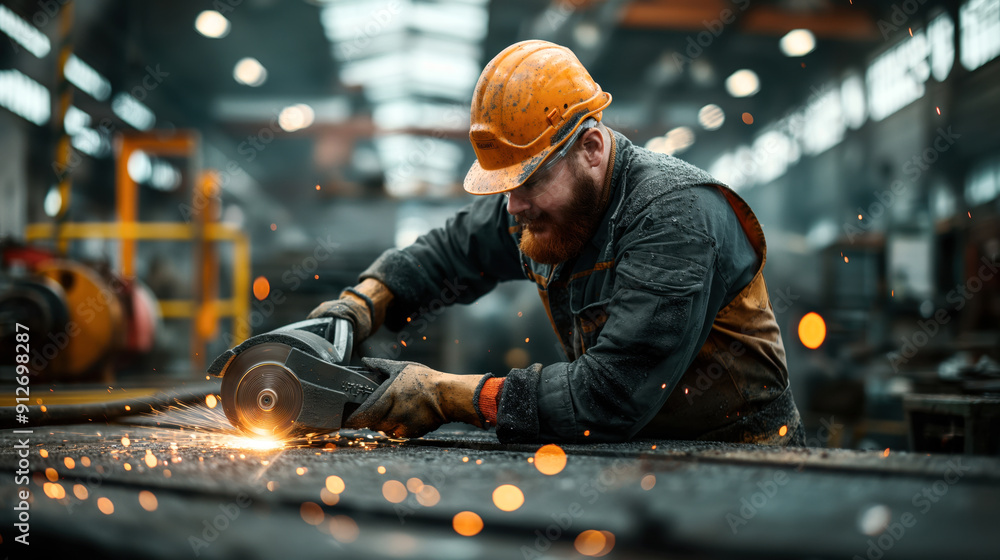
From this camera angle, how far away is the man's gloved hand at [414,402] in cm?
161

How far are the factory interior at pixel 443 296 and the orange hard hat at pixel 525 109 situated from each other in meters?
0.68

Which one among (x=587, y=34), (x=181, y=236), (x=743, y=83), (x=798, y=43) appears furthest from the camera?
(x=743, y=83)

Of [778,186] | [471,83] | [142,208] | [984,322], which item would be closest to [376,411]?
[984,322]

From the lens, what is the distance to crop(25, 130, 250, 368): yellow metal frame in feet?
19.1

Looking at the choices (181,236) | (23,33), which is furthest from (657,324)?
(23,33)

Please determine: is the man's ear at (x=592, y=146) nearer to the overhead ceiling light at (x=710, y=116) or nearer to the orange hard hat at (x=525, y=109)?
the orange hard hat at (x=525, y=109)

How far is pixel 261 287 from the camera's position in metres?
6.71

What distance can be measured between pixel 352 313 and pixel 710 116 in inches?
329

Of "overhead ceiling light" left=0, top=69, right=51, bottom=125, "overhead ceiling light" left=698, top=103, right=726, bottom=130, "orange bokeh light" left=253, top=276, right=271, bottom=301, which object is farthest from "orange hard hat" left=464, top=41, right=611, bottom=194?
"overhead ceiling light" left=698, top=103, right=726, bottom=130

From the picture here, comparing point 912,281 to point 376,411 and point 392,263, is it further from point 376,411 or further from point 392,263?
point 376,411

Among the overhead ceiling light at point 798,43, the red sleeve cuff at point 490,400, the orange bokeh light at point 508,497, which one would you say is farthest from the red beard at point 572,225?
the overhead ceiling light at point 798,43

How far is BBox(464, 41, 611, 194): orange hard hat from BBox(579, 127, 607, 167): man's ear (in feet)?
0.16

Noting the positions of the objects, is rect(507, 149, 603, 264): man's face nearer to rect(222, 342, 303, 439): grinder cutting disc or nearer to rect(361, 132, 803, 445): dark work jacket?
rect(361, 132, 803, 445): dark work jacket

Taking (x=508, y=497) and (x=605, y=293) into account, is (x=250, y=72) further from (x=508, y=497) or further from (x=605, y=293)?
(x=508, y=497)
